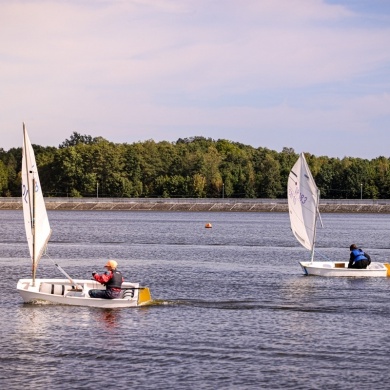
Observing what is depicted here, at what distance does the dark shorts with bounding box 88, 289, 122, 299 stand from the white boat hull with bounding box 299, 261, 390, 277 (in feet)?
57.9

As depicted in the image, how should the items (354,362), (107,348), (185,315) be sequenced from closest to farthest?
(354,362) < (107,348) < (185,315)

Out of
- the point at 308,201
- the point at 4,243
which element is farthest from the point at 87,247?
the point at 308,201

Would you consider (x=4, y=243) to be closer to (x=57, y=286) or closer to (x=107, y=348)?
(x=57, y=286)

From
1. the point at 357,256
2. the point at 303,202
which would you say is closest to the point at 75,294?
the point at 357,256

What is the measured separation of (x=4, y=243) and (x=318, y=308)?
174 ft

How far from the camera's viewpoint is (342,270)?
2105 inches

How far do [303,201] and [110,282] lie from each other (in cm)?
2337

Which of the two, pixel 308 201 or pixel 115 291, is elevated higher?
pixel 308 201

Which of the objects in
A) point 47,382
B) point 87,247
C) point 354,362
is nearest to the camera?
point 47,382

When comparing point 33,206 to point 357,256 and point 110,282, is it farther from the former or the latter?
point 357,256

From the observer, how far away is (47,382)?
26.8 meters

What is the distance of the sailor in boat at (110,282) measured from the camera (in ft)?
127

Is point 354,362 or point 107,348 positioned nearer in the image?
point 354,362

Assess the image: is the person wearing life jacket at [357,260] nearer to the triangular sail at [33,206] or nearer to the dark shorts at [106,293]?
the dark shorts at [106,293]
